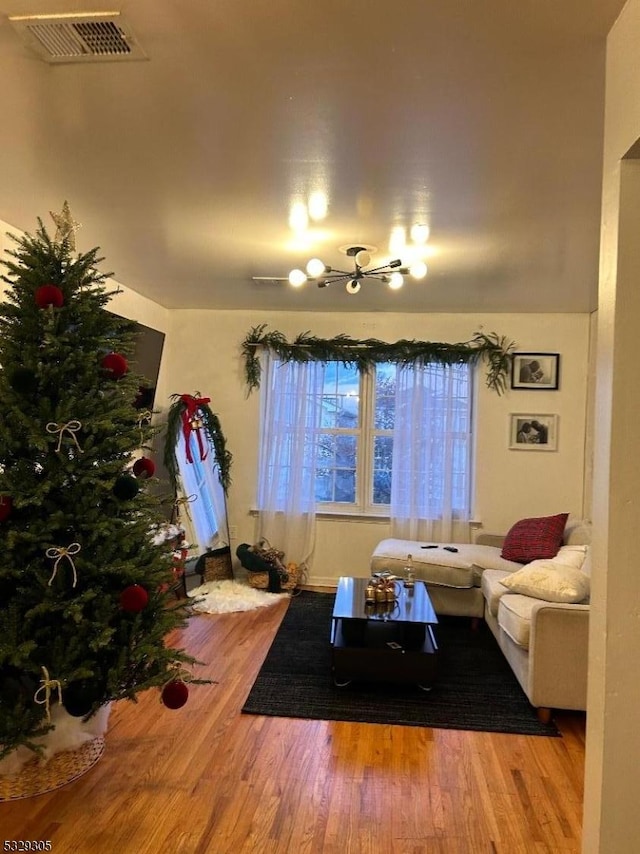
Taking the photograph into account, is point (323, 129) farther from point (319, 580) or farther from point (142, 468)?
point (319, 580)

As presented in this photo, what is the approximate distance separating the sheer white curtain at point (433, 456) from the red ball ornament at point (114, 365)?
3.26 meters

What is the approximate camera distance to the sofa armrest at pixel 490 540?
15.9ft

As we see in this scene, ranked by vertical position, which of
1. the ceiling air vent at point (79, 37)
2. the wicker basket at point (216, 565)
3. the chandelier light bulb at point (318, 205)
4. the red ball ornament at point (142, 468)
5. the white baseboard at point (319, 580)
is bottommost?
the white baseboard at point (319, 580)

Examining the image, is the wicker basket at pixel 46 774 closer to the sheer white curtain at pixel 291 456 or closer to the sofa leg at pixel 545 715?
the sofa leg at pixel 545 715

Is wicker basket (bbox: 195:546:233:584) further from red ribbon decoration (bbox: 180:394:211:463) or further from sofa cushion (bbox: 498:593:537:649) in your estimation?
sofa cushion (bbox: 498:593:537:649)

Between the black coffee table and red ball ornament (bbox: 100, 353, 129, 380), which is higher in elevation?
red ball ornament (bbox: 100, 353, 129, 380)

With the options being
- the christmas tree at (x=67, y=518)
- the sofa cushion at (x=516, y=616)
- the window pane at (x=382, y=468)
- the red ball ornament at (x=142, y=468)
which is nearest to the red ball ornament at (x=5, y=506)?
the christmas tree at (x=67, y=518)

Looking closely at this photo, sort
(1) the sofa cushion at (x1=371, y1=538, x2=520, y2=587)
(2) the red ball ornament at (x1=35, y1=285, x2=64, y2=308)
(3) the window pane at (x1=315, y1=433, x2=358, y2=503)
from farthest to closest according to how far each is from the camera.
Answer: (3) the window pane at (x1=315, y1=433, x2=358, y2=503) → (1) the sofa cushion at (x1=371, y1=538, x2=520, y2=587) → (2) the red ball ornament at (x1=35, y1=285, x2=64, y2=308)

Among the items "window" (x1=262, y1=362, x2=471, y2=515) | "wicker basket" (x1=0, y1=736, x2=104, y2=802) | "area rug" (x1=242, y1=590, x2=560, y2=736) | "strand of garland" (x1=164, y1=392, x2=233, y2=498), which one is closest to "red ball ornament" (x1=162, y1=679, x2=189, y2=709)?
"wicker basket" (x1=0, y1=736, x2=104, y2=802)

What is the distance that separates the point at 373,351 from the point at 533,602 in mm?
2763

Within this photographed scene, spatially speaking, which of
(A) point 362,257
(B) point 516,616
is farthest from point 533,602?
(A) point 362,257

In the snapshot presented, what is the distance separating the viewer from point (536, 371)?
5125 millimetres

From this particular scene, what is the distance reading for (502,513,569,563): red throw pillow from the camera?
4305 mm

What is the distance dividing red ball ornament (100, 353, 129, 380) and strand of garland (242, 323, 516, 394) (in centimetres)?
309
